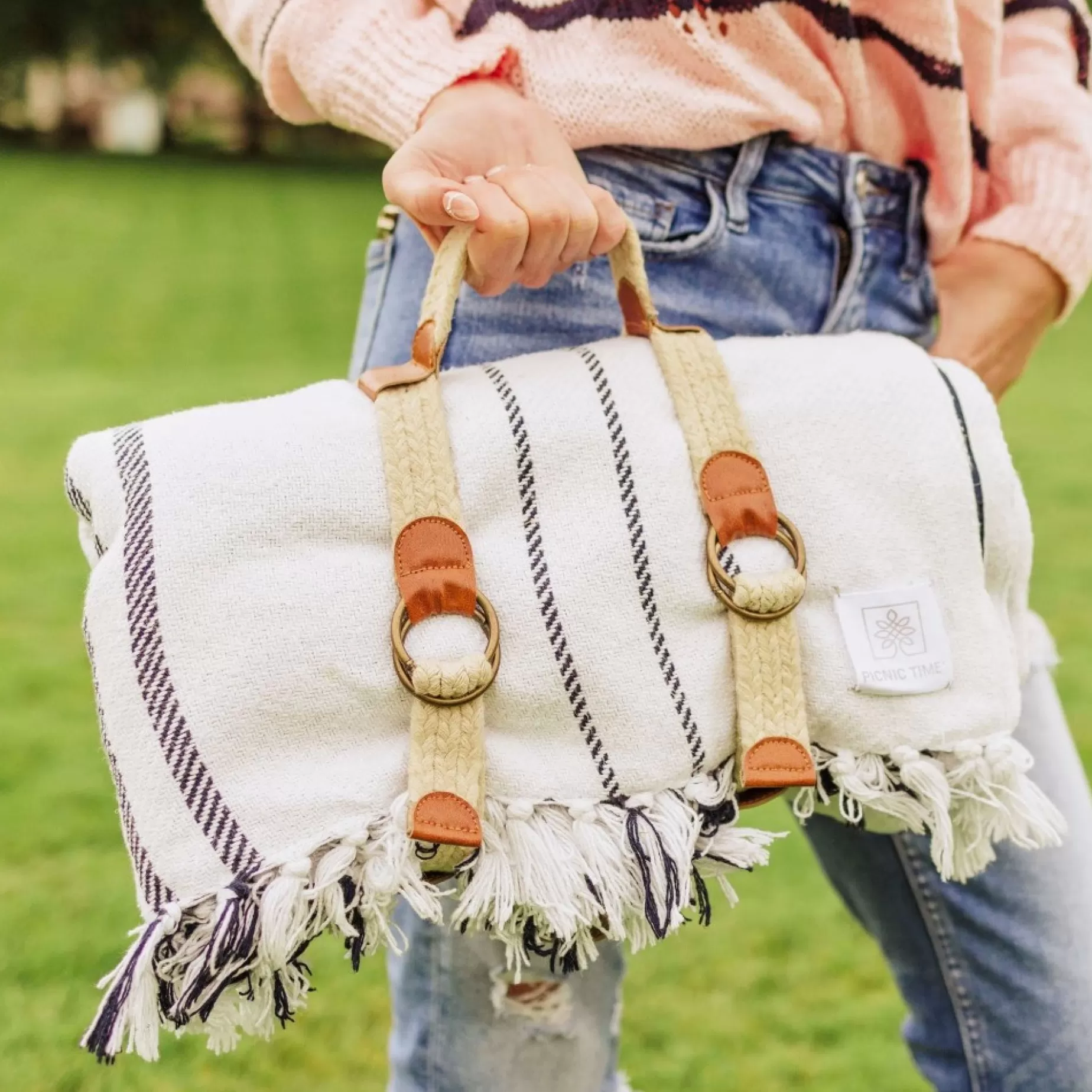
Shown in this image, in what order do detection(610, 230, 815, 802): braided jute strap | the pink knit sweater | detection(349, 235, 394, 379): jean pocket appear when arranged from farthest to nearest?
1. detection(349, 235, 394, 379): jean pocket
2. the pink knit sweater
3. detection(610, 230, 815, 802): braided jute strap

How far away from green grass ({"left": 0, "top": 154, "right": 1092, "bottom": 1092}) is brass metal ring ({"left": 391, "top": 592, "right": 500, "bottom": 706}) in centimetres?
115

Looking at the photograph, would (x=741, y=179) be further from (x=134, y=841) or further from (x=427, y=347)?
(x=134, y=841)

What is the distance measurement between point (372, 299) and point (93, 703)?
1954mm

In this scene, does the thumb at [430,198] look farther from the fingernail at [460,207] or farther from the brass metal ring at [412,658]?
the brass metal ring at [412,658]

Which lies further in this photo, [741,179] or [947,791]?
[741,179]

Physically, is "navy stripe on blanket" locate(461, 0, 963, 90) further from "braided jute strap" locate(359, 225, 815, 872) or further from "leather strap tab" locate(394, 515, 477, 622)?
"leather strap tab" locate(394, 515, 477, 622)

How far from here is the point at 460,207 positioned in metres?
0.84

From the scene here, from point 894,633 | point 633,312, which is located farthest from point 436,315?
point 894,633

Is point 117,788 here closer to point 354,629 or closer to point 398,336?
point 354,629

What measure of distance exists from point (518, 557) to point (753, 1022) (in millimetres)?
1322

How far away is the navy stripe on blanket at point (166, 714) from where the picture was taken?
79cm

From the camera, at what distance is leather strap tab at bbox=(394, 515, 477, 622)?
825 mm

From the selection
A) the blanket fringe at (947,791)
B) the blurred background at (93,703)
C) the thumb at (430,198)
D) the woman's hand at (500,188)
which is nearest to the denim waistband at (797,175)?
the woman's hand at (500,188)

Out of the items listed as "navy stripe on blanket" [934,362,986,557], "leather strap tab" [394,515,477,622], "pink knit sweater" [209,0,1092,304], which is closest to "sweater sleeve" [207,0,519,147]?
"pink knit sweater" [209,0,1092,304]
